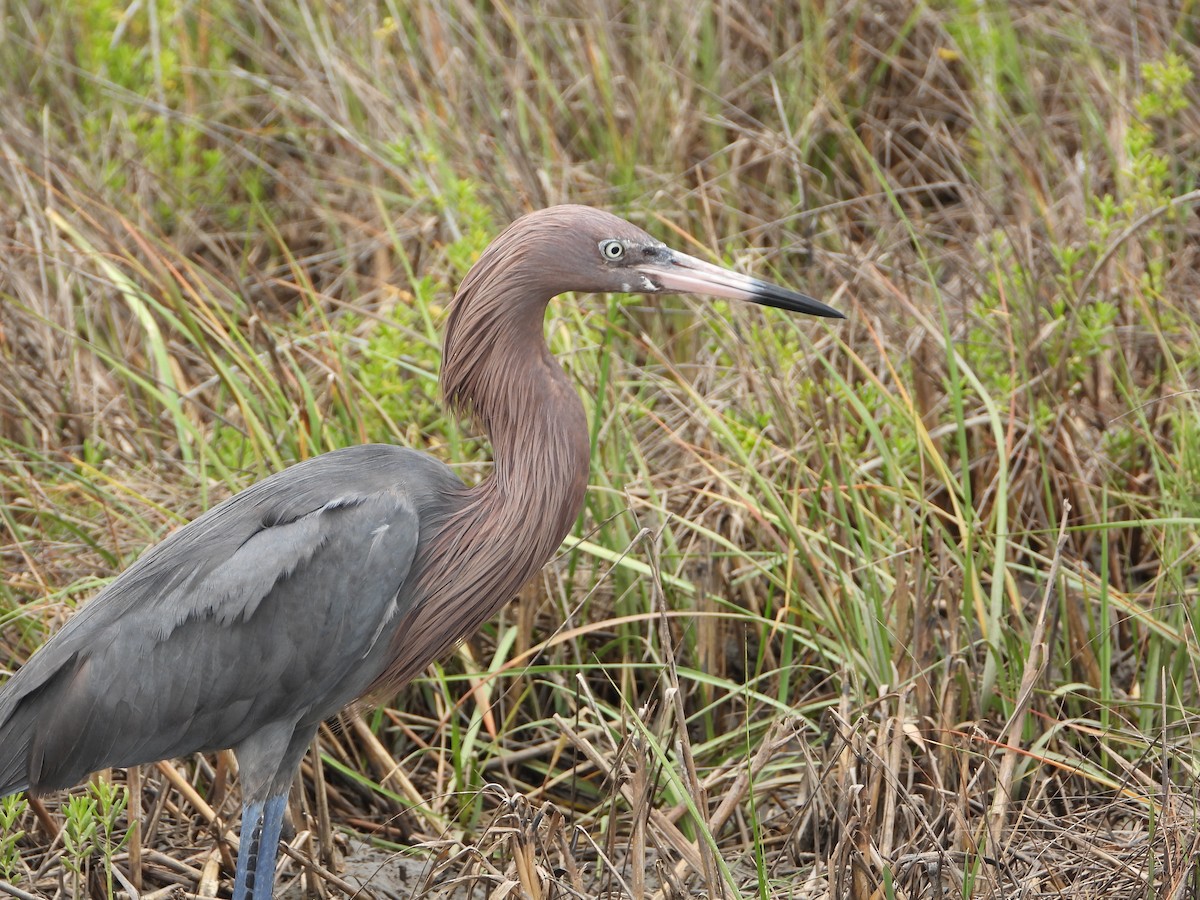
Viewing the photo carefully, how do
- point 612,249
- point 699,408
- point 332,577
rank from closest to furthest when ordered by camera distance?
point 332,577 → point 612,249 → point 699,408

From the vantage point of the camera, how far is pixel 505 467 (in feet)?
10.9

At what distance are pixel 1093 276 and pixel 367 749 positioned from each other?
2.36m

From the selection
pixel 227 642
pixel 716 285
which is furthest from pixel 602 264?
pixel 227 642

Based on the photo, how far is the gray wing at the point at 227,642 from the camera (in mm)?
3141

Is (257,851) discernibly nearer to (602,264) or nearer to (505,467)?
(505,467)

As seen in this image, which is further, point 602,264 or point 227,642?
point 602,264

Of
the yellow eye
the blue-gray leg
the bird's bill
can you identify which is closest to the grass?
the blue-gray leg

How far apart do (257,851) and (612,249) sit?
153 cm

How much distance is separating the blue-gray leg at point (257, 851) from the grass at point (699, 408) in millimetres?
264

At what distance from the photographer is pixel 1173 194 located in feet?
16.8

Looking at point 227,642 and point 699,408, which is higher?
point 227,642

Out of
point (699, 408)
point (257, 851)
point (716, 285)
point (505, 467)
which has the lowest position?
point (257, 851)

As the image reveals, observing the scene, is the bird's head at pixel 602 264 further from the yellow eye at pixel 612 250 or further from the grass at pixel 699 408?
the grass at pixel 699 408

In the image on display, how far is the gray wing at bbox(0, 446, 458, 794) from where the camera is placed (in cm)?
314
